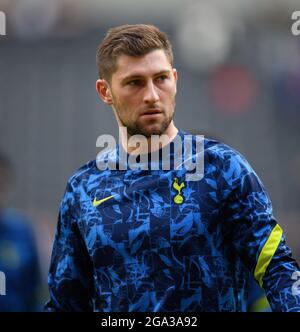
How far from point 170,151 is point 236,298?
57cm

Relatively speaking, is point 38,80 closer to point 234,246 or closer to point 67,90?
point 67,90

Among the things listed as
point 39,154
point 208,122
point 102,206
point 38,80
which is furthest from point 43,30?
point 102,206

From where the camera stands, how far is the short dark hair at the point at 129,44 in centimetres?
247

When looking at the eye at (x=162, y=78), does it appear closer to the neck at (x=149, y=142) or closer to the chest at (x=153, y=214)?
the neck at (x=149, y=142)

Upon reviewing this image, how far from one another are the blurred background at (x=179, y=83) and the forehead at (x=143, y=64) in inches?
227

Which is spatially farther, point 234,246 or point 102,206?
point 102,206

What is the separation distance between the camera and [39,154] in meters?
8.54

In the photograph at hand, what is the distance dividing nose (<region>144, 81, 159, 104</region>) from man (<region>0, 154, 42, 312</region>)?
10.7 feet

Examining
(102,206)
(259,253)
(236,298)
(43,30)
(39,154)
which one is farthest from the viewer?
(43,30)

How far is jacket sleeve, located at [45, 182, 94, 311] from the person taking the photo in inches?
99.5
